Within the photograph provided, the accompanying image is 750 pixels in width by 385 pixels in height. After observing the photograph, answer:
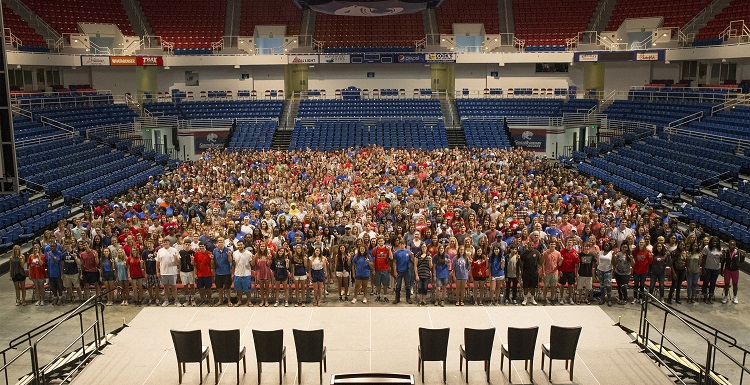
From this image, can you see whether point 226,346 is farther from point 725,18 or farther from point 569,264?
point 725,18

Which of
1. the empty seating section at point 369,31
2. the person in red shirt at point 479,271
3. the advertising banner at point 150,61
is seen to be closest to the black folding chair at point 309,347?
the person in red shirt at point 479,271

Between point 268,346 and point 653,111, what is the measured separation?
30.6m

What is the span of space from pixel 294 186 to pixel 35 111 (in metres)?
18.0

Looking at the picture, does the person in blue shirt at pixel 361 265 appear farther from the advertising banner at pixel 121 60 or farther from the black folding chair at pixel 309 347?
the advertising banner at pixel 121 60

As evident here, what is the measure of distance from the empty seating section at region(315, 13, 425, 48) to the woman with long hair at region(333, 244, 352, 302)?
31578mm

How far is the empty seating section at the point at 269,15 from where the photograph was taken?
145 feet

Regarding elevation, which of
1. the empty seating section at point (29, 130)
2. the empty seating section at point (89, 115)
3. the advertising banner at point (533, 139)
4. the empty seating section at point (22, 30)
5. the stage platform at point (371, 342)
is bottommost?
the stage platform at point (371, 342)

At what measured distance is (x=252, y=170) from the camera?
2403 cm

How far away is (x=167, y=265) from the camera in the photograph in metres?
13.6

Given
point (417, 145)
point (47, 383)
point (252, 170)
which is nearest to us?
point (47, 383)

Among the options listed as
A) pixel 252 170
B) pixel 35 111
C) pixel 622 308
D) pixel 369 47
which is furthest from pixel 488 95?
pixel 622 308

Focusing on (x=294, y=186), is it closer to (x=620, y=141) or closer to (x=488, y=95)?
(x=620, y=141)

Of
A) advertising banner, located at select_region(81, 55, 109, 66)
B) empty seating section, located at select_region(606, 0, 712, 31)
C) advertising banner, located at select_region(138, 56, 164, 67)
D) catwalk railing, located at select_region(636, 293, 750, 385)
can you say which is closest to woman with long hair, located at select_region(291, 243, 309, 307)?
catwalk railing, located at select_region(636, 293, 750, 385)

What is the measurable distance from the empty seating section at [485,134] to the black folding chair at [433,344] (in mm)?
25562
